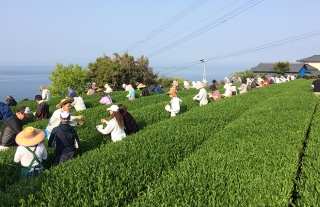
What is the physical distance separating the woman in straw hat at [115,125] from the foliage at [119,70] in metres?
32.1

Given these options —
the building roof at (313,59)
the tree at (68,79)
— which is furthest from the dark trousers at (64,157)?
the building roof at (313,59)

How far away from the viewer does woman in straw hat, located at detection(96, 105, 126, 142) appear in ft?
25.7

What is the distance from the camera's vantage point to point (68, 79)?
135 ft

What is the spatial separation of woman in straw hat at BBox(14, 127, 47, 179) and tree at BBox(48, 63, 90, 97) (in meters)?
36.8

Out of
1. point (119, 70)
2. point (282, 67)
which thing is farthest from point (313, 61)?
point (119, 70)

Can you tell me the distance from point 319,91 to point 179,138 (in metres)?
14.7

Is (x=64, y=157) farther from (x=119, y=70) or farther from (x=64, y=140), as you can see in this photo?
(x=119, y=70)

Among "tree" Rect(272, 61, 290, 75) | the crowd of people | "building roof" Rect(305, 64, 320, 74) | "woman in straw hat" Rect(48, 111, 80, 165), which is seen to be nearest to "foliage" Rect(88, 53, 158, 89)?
the crowd of people

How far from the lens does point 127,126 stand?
8.89 metres

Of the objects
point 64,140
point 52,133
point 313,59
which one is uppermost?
point 52,133

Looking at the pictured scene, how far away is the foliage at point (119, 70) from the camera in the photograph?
3966 centimetres

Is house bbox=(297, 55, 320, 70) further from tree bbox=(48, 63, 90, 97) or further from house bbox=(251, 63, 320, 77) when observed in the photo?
tree bbox=(48, 63, 90, 97)

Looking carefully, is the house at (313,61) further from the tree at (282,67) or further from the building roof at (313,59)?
the tree at (282,67)

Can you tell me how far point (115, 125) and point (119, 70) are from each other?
32.7 metres
